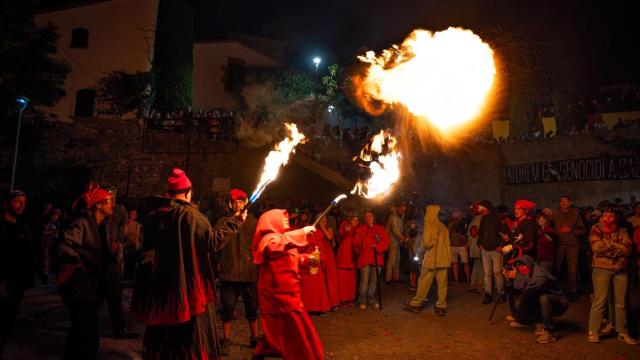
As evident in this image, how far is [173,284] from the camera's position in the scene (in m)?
3.92

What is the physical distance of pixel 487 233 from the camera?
30.5 feet

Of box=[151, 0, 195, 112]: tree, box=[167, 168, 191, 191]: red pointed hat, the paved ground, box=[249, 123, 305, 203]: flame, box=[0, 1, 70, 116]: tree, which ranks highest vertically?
box=[151, 0, 195, 112]: tree

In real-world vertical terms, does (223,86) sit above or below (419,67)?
above

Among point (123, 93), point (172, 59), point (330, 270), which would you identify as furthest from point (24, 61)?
point (330, 270)

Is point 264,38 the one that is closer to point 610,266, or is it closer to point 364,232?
point 364,232

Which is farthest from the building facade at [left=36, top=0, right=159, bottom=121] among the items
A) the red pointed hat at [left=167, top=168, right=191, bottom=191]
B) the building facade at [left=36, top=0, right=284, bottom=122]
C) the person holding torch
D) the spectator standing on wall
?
the red pointed hat at [left=167, top=168, right=191, bottom=191]

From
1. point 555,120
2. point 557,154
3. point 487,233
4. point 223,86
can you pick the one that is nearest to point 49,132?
point 223,86

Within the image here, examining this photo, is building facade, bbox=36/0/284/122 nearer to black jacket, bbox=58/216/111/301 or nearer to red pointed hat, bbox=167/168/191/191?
black jacket, bbox=58/216/111/301

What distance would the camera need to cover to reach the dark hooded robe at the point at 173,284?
12.8 ft

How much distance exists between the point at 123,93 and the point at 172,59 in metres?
4.24

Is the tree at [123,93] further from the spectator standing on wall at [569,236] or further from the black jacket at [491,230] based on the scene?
the spectator standing on wall at [569,236]

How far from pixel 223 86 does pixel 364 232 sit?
25571 mm

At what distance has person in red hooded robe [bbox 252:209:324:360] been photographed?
476 centimetres

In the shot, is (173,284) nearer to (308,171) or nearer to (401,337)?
(401,337)
